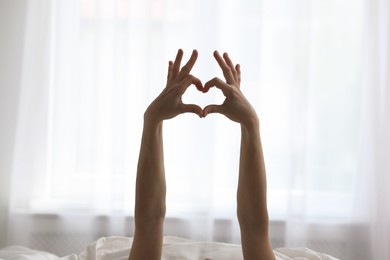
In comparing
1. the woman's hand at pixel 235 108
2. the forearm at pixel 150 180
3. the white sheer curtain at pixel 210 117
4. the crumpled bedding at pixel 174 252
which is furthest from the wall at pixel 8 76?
the woman's hand at pixel 235 108

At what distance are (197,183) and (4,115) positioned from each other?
3.08 feet

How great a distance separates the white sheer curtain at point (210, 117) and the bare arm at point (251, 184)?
0.80 m

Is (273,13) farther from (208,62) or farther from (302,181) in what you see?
(302,181)

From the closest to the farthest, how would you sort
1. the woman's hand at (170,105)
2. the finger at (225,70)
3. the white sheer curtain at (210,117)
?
1. the woman's hand at (170,105)
2. the finger at (225,70)
3. the white sheer curtain at (210,117)

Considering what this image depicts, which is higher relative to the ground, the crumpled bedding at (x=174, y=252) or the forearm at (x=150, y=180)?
the forearm at (x=150, y=180)

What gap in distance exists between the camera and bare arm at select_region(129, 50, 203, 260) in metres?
1.39

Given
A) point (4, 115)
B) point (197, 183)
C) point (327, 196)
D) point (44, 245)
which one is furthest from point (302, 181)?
point (4, 115)

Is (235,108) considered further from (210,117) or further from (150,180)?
(210,117)

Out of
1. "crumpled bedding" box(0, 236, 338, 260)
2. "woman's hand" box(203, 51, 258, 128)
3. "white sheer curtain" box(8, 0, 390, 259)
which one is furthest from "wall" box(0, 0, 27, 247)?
"woman's hand" box(203, 51, 258, 128)

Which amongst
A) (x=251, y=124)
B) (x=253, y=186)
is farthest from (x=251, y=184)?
(x=251, y=124)

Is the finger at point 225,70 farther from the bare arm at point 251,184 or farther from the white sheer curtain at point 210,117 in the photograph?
the white sheer curtain at point 210,117

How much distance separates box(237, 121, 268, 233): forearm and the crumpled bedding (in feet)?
0.51

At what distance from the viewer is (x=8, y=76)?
7.53ft

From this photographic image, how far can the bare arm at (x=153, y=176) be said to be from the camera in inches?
54.6
